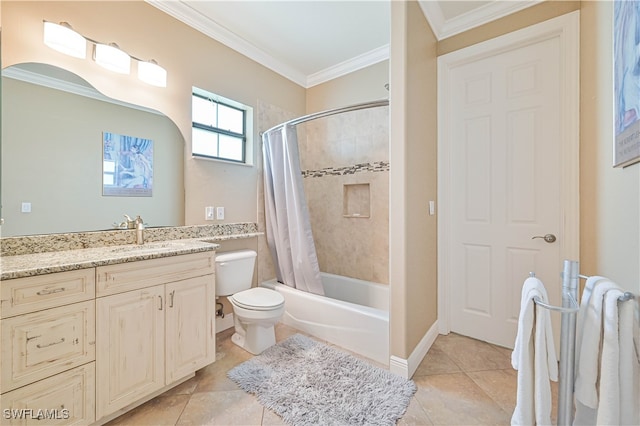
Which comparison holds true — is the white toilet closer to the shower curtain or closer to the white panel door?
the shower curtain

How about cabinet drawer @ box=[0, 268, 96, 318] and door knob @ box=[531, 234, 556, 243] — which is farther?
door knob @ box=[531, 234, 556, 243]

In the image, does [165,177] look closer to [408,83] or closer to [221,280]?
[221,280]

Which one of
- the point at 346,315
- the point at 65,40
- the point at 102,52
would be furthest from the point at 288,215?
the point at 65,40

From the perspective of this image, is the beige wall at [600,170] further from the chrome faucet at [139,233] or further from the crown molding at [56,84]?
the crown molding at [56,84]

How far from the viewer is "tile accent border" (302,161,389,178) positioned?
2.60 m

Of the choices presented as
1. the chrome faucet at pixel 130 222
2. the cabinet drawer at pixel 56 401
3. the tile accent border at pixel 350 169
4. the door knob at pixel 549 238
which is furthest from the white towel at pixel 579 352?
the chrome faucet at pixel 130 222

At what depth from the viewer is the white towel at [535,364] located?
0.79m

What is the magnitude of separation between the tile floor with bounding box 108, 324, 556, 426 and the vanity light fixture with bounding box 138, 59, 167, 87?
2.09 meters

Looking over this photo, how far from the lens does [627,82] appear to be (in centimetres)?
91

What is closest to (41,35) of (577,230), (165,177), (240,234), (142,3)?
(142,3)

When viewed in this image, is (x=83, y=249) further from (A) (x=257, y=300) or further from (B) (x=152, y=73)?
(B) (x=152, y=73)

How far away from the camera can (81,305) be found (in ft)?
3.96

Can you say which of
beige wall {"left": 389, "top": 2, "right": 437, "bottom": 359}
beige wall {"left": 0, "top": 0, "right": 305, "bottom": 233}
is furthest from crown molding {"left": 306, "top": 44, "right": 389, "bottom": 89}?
beige wall {"left": 389, "top": 2, "right": 437, "bottom": 359}

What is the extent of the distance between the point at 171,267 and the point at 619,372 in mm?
1867
